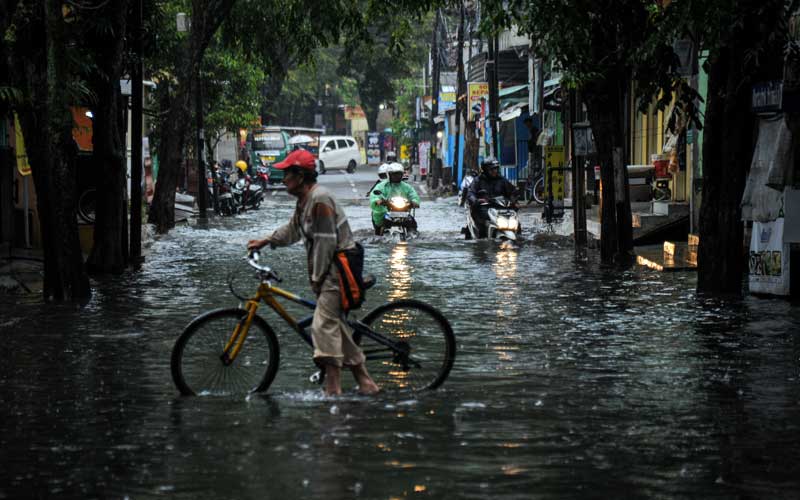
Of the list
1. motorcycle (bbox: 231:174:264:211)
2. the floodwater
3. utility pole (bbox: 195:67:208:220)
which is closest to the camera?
the floodwater

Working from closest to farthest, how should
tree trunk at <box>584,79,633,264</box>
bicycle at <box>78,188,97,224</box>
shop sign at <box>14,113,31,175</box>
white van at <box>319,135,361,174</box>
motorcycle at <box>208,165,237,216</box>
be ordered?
tree trunk at <box>584,79,633,264</box>, shop sign at <box>14,113,31,175</box>, bicycle at <box>78,188,97,224</box>, motorcycle at <box>208,165,237,216</box>, white van at <box>319,135,361,174</box>

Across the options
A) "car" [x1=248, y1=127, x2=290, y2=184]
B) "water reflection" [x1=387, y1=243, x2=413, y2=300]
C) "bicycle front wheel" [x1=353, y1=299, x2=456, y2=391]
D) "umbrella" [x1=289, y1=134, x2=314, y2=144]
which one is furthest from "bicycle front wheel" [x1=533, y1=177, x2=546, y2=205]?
"bicycle front wheel" [x1=353, y1=299, x2=456, y2=391]

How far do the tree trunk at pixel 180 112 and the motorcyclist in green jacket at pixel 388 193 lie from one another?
15.7 ft

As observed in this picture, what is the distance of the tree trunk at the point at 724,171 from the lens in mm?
15344

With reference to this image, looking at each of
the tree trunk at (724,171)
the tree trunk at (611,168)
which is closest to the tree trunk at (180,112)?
the tree trunk at (611,168)

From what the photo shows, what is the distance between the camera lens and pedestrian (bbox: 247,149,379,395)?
9156mm

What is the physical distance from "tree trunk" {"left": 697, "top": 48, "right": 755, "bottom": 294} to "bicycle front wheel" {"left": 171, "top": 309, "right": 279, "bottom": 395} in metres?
7.66

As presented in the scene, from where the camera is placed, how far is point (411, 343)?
933 centimetres

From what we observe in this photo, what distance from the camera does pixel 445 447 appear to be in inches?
299

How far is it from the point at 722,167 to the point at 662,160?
40.7ft

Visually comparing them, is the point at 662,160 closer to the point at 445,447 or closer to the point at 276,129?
the point at 445,447

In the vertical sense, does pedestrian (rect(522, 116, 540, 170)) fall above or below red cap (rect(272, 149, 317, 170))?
above

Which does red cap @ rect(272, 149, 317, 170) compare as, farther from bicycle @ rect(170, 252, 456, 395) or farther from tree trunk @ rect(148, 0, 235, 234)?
tree trunk @ rect(148, 0, 235, 234)

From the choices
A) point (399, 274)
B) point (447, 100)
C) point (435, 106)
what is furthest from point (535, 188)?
point (435, 106)
